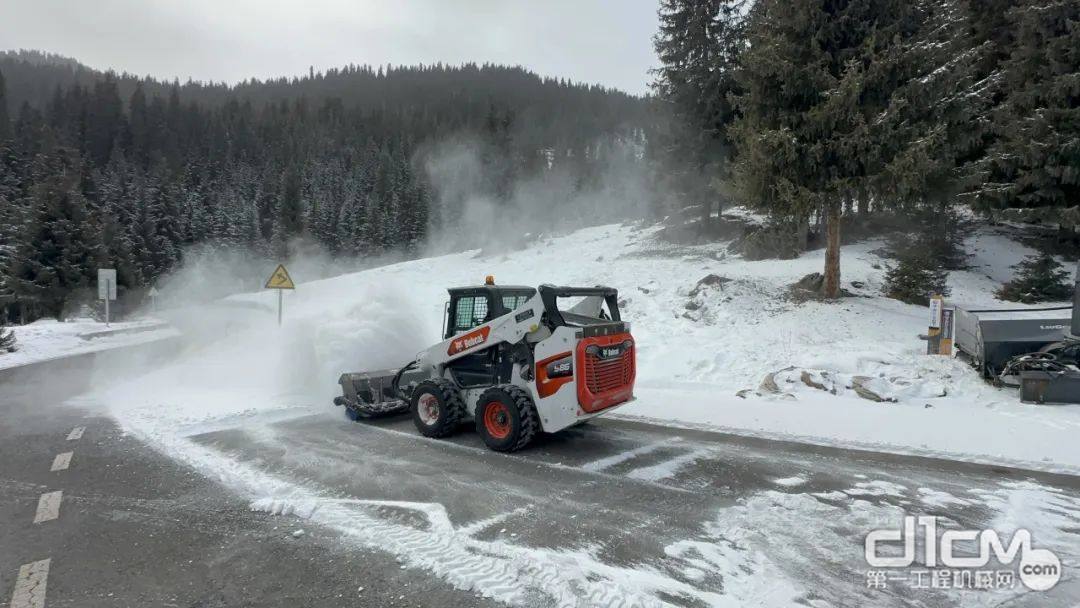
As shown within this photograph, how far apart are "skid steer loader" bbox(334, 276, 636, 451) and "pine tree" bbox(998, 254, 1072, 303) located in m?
13.5

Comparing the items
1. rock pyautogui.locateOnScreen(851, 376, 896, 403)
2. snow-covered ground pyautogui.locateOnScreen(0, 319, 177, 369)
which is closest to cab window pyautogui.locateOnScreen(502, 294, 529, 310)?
rock pyautogui.locateOnScreen(851, 376, 896, 403)

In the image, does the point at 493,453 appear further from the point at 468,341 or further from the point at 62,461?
the point at 62,461

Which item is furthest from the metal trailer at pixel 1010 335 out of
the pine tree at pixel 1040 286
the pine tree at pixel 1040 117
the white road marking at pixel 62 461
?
the white road marking at pixel 62 461

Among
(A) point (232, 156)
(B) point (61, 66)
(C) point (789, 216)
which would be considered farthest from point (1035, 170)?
(B) point (61, 66)

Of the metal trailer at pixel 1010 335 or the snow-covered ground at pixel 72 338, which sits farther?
the snow-covered ground at pixel 72 338

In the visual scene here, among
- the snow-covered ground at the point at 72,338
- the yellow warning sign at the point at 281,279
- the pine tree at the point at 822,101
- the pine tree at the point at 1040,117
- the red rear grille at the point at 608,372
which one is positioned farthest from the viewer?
the snow-covered ground at the point at 72,338

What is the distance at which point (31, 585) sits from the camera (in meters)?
4.29

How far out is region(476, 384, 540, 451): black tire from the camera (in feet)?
25.0

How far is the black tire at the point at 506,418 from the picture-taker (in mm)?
7605

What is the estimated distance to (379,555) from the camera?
471 centimetres

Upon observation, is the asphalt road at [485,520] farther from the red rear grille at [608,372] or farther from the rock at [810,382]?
the rock at [810,382]

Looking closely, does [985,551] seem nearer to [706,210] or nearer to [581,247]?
[706,210]

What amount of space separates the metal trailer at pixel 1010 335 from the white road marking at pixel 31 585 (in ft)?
A: 42.6

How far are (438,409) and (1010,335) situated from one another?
388 inches
